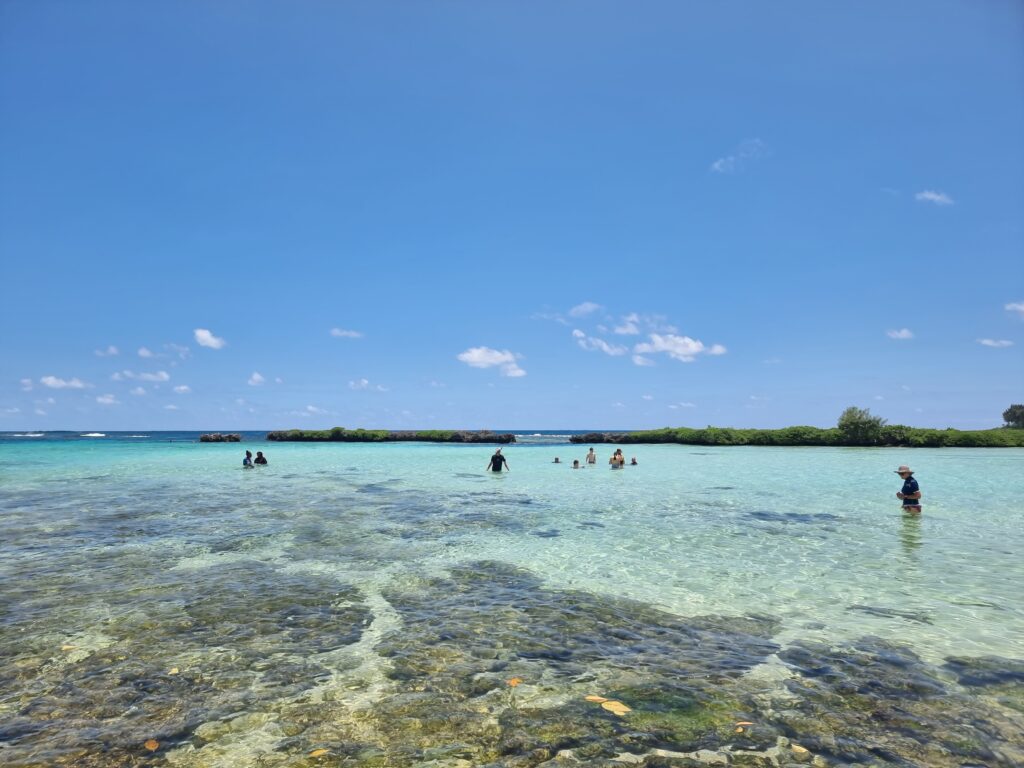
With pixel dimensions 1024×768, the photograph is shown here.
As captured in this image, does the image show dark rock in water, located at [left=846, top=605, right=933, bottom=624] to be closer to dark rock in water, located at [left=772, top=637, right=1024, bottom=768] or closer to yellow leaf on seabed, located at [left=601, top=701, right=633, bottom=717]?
dark rock in water, located at [left=772, top=637, right=1024, bottom=768]

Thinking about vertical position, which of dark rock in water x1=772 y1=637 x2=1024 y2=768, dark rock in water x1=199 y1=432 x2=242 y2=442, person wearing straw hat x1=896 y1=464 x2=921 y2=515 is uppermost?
dark rock in water x1=199 y1=432 x2=242 y2=442

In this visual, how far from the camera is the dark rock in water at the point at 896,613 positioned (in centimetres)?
1056

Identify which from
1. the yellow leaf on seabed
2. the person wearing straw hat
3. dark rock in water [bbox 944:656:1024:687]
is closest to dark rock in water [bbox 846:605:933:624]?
dark rock in water [bbox 944:656:1024:687]

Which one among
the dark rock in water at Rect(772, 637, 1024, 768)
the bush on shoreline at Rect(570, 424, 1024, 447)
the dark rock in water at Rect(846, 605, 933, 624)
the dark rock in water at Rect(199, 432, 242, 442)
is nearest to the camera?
the dark rock in water at Rect(772, 637, 1024, 768)

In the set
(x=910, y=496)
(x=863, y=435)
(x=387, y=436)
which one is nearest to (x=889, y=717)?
(x=910, y=496)

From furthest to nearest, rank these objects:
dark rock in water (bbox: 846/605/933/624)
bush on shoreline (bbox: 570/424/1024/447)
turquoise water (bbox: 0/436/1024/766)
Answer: bush on shoreline (bbox: 570/424/1024/447) → dark rock in water (bbox: 846/605/933/624) → turquoise water (bbox: 0/436/1024/766)

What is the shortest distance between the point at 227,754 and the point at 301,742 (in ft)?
2.50

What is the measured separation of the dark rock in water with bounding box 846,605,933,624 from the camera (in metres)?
10.6

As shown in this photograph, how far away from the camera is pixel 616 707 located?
7.05 metres

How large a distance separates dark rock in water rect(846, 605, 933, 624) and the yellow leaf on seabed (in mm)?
6922

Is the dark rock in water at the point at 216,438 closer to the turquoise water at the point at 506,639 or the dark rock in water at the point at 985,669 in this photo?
the turquoise water at the point at 506,639

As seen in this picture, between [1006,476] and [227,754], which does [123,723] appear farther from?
[1006,476]

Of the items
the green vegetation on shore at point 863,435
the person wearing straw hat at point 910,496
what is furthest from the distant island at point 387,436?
the person wearing straw hat at point 910,496

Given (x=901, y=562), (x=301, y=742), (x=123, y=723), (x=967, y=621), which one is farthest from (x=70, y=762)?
(x=901, y=562)
